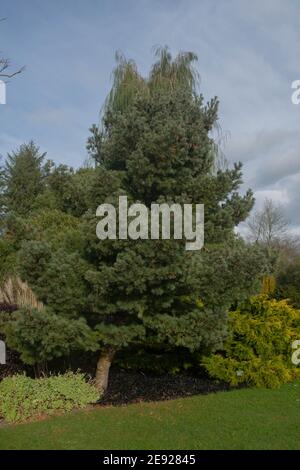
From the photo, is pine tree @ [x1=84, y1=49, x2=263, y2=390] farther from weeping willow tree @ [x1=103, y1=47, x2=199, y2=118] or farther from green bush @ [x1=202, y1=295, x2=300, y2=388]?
weeping willow tree @ [x1=103, y1=47, x2=199, y2=118]

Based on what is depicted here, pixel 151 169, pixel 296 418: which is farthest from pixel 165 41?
pixel 296 418

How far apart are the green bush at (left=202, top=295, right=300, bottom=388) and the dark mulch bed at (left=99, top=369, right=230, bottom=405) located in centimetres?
37

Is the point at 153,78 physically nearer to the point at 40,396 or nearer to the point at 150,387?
the point at 150,387

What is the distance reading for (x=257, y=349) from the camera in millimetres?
8969

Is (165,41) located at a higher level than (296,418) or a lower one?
higher

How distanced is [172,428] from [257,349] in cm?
371

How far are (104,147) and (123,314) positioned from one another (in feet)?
9.07

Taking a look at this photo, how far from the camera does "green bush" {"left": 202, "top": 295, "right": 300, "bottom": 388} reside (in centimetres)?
864

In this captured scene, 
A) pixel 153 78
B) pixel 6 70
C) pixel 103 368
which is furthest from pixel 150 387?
pixel 153 78

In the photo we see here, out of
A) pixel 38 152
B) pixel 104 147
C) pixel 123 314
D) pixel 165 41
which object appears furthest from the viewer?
pixel 38 152

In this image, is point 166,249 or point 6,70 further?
point 6,70

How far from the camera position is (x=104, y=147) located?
26.4 ft

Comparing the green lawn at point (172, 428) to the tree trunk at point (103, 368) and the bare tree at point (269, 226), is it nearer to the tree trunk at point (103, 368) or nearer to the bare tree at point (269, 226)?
the tree trunk at point (103, 368)

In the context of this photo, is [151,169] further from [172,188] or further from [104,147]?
[104,147]
